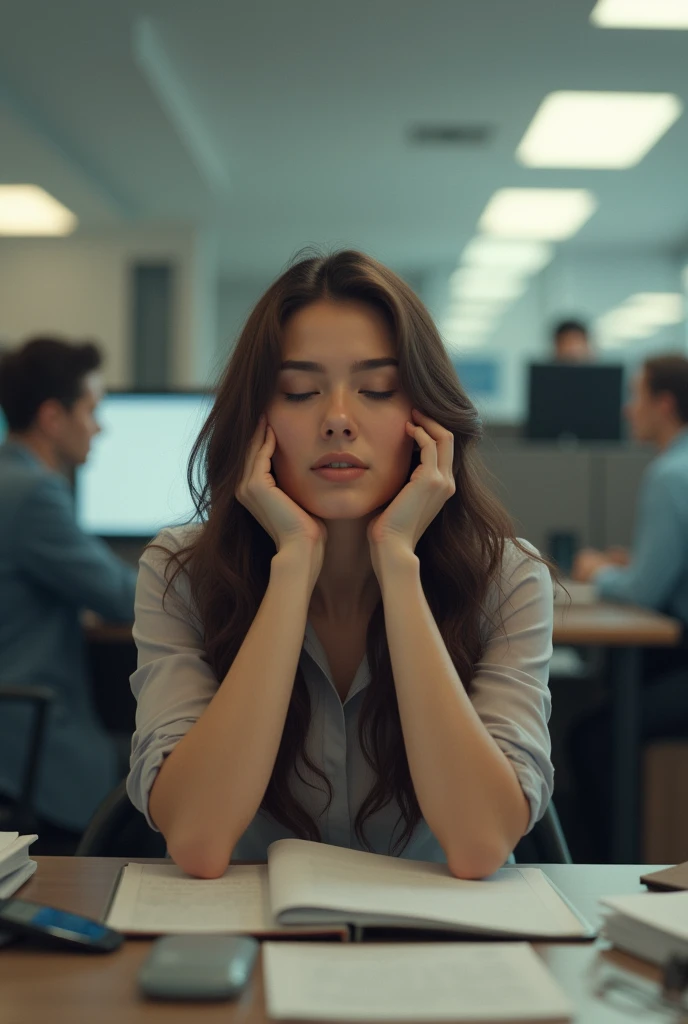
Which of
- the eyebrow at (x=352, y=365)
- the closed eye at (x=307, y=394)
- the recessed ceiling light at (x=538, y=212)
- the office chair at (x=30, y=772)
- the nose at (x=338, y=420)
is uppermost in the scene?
the recessed ceiling light at (x=538, y=212)

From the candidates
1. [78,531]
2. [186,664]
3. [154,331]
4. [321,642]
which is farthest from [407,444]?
[154,331]

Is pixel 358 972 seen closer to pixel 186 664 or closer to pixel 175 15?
pixel 186 664

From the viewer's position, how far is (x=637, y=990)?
0.69 metres

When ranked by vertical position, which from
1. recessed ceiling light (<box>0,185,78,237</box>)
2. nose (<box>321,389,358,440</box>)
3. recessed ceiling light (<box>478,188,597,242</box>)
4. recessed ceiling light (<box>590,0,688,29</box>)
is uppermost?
recessed ceiling light (<box>478,188,597,242</box>)

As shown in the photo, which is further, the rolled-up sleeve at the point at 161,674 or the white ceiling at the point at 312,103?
the white ceiling at the point at 312,103

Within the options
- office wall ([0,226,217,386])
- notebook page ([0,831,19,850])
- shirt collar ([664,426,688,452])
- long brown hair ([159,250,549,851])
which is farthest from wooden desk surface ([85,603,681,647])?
office wall ([0,226,217,386])

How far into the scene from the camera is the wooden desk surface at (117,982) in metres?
0.65

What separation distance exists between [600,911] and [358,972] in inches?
9.5

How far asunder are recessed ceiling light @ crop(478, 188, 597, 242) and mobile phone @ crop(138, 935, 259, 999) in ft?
23.3

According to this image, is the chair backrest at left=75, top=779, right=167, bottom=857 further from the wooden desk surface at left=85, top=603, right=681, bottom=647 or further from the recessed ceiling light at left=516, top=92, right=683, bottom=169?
the recessed ceiling light at left=516, top=92, right=683, bottom=169

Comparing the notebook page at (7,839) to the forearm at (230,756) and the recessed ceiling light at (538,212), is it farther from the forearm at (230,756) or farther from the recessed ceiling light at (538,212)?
the recessed ceiling light at (538,212)

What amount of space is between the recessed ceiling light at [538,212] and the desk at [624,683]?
5435mm

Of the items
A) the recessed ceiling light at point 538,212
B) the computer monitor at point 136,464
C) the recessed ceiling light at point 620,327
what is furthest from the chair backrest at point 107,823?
the recessed ceiling light at point 620,327

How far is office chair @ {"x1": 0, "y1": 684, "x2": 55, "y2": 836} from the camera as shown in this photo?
1862 mm
